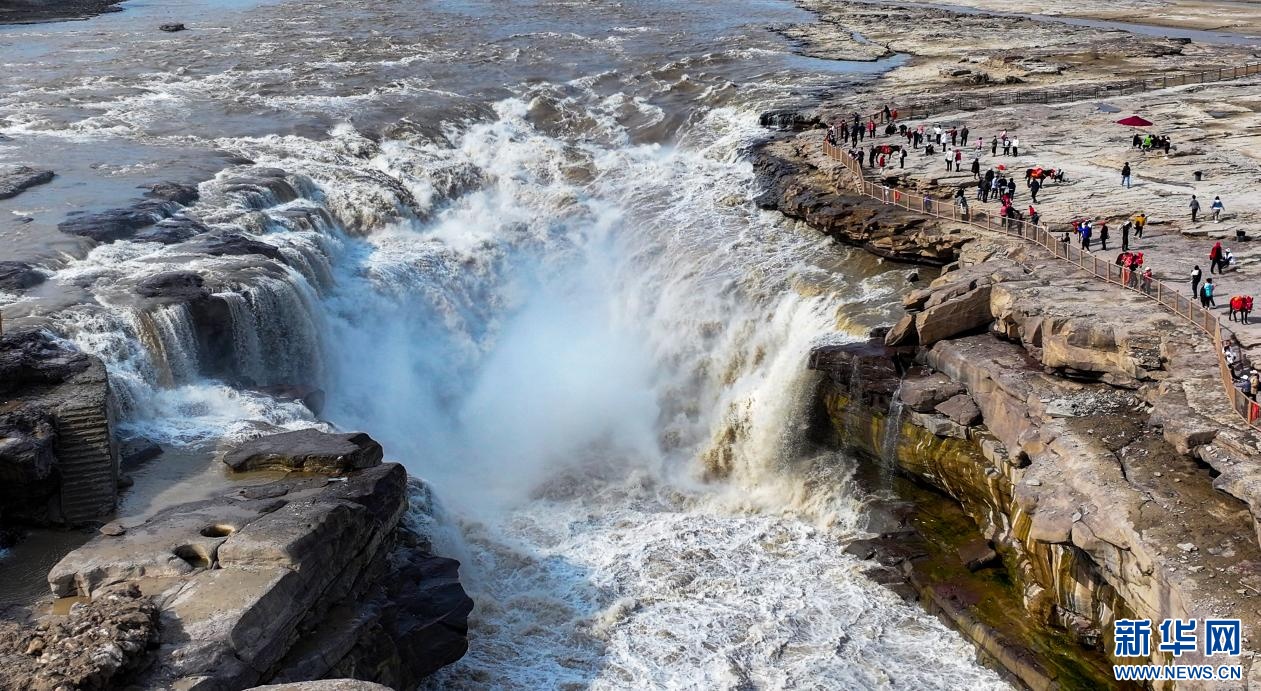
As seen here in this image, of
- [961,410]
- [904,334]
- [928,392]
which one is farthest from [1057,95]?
[961,410]

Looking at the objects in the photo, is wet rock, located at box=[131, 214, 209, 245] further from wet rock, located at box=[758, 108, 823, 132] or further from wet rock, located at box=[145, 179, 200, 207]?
wet rock, located at box=[758, 108, 823, 132]

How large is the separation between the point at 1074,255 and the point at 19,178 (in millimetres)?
38980

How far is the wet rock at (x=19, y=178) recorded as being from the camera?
42812 mm

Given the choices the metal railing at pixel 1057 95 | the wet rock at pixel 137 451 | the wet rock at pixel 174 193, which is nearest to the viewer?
the wet rock at pixel 137 451

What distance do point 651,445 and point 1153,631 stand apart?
1766cm

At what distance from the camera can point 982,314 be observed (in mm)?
31234

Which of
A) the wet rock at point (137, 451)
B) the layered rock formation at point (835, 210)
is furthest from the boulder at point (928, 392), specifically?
the wet rock at point (137, 451)

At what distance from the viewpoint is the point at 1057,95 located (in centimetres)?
5588

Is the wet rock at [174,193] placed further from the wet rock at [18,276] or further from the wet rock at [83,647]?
the wet rock at [83,647]

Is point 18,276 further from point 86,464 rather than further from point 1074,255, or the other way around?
point 1074,255

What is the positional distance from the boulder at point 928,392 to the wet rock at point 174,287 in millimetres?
20328

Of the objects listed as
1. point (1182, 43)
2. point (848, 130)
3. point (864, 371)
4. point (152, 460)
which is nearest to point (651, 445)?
point (864, 371)

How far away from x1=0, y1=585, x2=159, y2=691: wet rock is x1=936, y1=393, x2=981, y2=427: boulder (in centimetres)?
1917

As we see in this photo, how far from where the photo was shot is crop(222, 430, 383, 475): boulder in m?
26.1
